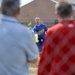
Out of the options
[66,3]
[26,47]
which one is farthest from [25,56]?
[66,3]

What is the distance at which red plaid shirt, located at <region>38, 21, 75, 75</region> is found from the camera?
5.02 meters

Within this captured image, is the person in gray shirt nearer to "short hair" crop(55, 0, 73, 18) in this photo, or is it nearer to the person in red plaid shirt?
the person in red plaid shirt

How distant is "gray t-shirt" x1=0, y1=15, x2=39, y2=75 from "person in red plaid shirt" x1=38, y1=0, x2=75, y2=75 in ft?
2.12

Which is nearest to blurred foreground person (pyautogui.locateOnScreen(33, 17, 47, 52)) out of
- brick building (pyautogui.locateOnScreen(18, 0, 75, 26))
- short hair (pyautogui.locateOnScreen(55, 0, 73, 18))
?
short hair (pyautogui.locateOnScreen(55, 0, 73, 18))

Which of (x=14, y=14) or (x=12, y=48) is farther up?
(x=14, y=14)

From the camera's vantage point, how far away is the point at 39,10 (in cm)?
6638

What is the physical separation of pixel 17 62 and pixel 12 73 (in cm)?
14

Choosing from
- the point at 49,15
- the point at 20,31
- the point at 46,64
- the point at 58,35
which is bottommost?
the point at 49,15

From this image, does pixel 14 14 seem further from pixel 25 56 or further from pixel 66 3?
pixel 66 3

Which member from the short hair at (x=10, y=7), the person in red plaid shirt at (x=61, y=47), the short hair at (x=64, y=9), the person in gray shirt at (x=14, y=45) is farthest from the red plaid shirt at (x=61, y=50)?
the short hair at (x=10, y=7)

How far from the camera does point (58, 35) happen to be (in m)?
5.07

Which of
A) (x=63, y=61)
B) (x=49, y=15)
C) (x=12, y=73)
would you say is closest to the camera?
(x=12, y=73)

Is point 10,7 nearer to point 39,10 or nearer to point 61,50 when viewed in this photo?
point 61,50

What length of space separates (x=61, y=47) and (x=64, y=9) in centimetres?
50
